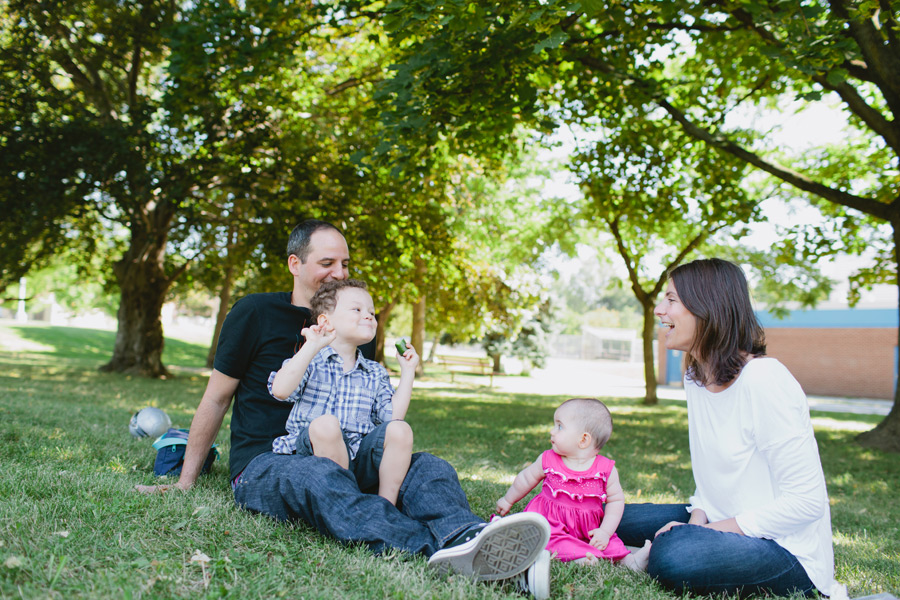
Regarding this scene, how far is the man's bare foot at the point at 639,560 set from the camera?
10.1 ft

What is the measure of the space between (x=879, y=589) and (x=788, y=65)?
487cm

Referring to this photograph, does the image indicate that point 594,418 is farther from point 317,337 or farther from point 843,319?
point 843,319

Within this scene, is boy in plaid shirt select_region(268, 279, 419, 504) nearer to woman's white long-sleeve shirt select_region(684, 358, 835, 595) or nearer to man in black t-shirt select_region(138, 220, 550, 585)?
man in black t-shirt select_region(138, 220, 550, 585)

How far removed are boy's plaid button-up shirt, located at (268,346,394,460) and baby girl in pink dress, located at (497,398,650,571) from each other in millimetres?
864

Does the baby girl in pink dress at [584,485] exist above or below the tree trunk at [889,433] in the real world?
above

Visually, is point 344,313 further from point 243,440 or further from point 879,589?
point 879,589

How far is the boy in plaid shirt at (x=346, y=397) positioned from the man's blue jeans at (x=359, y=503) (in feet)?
0.37

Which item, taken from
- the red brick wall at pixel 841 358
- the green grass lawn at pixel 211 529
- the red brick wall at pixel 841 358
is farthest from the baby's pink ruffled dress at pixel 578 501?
the red brick wall at pixel 841 358

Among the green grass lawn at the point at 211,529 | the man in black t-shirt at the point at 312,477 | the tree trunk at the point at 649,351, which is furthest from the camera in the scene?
the tree trunk at the point at 649,351

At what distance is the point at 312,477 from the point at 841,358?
32.2 m

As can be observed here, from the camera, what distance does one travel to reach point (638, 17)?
29.8ft

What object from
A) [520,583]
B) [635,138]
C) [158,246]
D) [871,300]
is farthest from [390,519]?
[871,300]

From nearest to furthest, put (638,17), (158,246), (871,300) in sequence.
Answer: (638,17) → (158,246) → (871,300)

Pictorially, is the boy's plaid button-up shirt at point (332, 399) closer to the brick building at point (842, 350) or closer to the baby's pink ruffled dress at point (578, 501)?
the baby's pink ruffled dress at point (578, 501)
